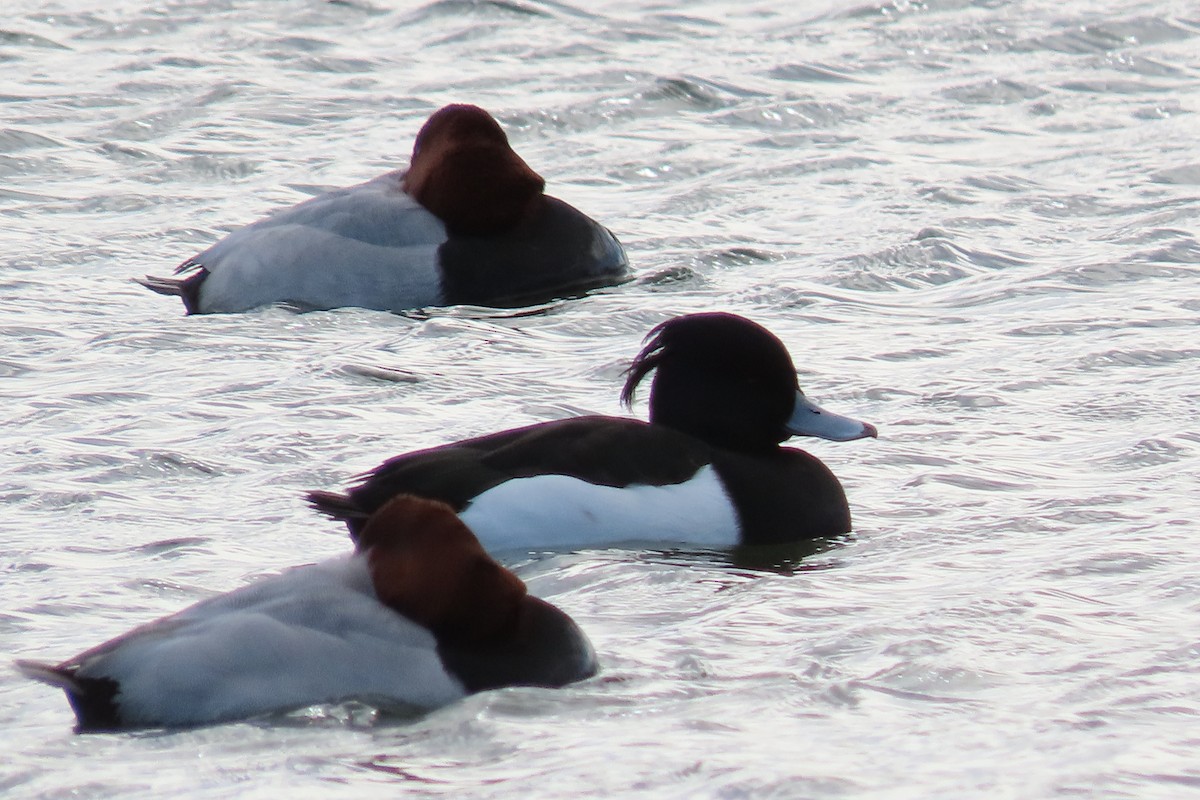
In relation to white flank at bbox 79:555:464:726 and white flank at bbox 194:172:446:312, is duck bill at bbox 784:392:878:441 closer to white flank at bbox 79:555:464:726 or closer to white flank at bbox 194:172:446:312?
white flank at bbox 79:555:464:726

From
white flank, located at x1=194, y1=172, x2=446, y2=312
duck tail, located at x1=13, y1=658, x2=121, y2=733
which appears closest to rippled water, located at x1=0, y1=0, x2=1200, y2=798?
duck tail, located at x1=13, y1=658, x2=121, y2=733

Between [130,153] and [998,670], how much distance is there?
7273mm

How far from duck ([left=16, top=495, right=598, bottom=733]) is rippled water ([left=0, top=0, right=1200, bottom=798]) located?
0.05 m

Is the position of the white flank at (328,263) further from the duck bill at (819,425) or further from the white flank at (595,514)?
the white flank at (595,514)

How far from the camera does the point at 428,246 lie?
8.53 metres

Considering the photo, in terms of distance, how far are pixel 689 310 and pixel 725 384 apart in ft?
7.66

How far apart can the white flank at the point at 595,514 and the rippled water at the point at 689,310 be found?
0.07 meters

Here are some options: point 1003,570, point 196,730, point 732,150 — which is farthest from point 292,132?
point 196,730

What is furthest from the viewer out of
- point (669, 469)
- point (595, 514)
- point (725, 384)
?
point (725, 384)

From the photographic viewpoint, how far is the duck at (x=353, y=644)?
4039mm

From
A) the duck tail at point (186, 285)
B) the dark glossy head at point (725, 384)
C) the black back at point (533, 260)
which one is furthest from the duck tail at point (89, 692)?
the black back at point (533, 260)

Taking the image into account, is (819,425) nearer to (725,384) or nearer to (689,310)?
(725,384)

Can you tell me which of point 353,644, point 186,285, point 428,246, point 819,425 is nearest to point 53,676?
point 353,644

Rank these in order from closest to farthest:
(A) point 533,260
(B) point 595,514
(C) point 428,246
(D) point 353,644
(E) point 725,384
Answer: (D) point 353,644 → (B) point 595,514 → (E) point 725,384 → (C) point 428,246 → (A) point 533,260
